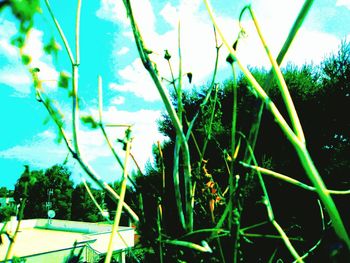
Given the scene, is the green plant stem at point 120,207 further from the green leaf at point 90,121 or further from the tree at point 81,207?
the tree at point 81,207

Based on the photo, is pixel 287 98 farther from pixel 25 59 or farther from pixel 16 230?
pixel 16 230

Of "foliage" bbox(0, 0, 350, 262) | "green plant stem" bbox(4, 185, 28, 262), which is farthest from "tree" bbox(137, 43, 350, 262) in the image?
"green plant stem" bbox(4, 185, 28, 262)

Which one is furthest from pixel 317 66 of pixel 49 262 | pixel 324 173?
pixel 49 262

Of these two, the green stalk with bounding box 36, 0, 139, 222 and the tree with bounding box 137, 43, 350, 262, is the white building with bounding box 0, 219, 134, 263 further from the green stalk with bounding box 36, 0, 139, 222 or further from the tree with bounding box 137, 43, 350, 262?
the green stalk with bounding box 36, 0, 139, 222

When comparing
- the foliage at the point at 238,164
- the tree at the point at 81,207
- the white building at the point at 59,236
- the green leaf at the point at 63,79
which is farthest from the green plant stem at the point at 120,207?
the tree at the point at 81,207

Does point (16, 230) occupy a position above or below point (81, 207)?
below

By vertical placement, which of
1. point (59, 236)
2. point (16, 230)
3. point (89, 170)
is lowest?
point (59, 236)

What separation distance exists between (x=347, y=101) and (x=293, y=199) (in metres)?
2.93

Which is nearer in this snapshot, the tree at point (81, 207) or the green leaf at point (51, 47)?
the green leaf at point (51, 47)

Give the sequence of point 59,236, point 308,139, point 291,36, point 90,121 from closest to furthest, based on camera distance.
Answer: point 291,36, point 90,121, point 308,139, point 59,236

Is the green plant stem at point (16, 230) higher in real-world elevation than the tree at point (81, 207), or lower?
lower

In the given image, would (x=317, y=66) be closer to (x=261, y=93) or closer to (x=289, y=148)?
(x=289, y=148)

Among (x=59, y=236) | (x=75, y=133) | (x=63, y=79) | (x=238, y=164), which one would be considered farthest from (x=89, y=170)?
(x=59, y=236)

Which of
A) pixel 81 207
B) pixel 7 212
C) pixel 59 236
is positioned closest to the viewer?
pixel 7 212
